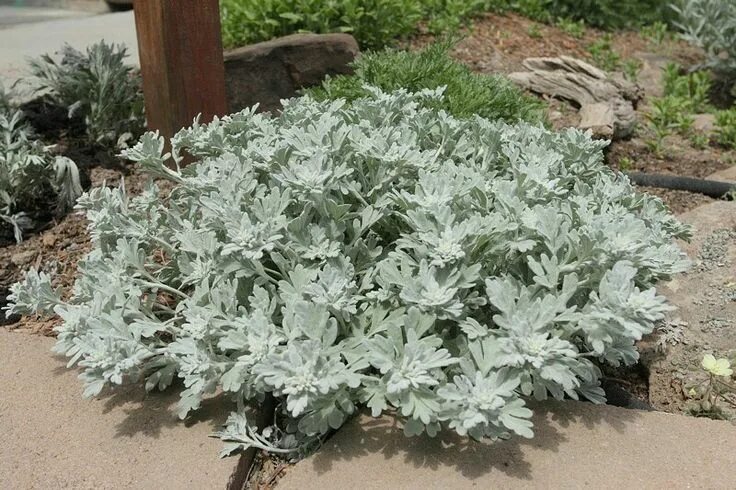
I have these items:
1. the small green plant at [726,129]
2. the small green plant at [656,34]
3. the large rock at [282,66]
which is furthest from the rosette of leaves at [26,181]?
the small green plant at [656,34]

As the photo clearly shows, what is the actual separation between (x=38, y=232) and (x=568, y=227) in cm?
250

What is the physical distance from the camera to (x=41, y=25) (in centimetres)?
856

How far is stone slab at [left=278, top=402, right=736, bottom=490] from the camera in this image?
1.88 m

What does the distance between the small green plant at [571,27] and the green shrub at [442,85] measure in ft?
11.3

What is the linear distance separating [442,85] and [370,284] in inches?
68.9

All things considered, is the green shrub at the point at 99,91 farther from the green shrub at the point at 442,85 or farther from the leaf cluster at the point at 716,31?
the leaf cluster at the point at 716,31

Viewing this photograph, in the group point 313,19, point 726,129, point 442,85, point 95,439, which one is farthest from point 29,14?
point 95,439

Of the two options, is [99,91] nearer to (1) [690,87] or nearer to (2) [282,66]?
(2) [282,66]

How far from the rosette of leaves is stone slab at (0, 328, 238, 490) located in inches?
46.6

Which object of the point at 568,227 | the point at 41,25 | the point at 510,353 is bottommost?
the point at 41,25

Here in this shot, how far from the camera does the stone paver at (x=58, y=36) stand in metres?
6.41

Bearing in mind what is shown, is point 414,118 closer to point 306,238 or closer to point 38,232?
point 306,238

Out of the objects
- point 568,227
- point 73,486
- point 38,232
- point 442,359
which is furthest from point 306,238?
point 38,232

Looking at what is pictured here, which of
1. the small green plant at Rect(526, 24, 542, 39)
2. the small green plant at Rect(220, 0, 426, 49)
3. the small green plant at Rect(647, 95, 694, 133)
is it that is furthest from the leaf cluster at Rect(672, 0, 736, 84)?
the small green plant at Rect(220, 0, 426, 49)
